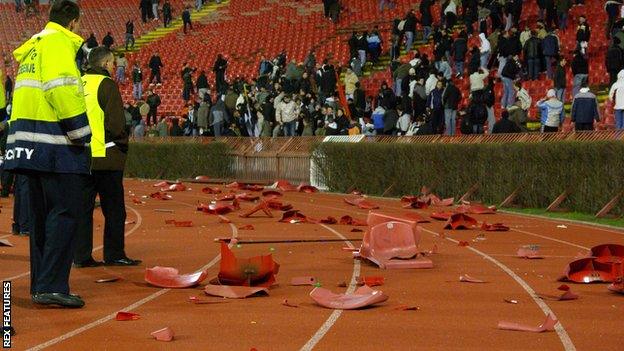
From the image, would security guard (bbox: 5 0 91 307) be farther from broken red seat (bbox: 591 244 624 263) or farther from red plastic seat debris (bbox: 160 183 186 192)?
red plastic seat debris (bbox: 160 183 186 192)

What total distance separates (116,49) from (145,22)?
8.78ft

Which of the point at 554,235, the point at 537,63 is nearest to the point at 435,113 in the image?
the point at 537,63

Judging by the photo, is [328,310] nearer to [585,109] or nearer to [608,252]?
[608,252]

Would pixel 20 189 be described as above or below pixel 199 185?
above

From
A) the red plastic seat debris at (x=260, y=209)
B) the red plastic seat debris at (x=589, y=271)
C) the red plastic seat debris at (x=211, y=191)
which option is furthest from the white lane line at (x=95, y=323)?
the red plastic seat debris at (x=211, y=191)

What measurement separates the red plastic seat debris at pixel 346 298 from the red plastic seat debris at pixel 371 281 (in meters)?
0.80

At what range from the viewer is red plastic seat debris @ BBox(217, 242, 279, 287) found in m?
9.84

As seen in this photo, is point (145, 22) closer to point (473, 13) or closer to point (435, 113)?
point (473, 13)

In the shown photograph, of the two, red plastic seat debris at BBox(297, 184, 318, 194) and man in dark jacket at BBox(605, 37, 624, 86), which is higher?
man in dark jacket at BBox(605, 37, 624, 86)

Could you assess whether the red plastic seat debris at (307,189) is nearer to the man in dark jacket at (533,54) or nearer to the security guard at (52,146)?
the man in dark jacket at (533,54)

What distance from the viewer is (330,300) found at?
9.11 meters

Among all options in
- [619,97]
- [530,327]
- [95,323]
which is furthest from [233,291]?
[619,97]

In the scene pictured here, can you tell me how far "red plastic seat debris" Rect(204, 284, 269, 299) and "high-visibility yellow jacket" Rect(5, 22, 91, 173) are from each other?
4.73 feet

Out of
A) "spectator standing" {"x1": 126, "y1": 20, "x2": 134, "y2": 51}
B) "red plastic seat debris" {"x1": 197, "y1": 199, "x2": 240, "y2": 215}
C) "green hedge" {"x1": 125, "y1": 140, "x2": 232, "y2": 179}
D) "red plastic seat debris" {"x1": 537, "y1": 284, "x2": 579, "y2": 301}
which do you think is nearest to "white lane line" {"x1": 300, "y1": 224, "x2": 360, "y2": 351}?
"red plastic seat debris" {"x1": 537, "y1": 284, "x2": 579, "y2": 301}
